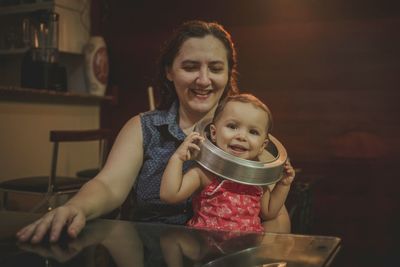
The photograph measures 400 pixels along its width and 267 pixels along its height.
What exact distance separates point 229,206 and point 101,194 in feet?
1.16

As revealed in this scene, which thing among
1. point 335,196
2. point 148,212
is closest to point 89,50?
point 335,196

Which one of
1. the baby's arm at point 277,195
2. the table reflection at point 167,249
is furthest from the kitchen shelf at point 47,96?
the table reflection at point 167,249

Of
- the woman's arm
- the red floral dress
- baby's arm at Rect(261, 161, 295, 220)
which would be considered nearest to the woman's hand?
the woman's arm

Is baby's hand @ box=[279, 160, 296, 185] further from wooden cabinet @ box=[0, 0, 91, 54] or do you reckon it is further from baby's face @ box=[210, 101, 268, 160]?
wooden cabinet @ box=[0, 0, 91, 54]

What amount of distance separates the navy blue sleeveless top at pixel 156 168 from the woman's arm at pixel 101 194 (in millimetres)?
28

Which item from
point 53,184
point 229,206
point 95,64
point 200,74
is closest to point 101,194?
point 229,206

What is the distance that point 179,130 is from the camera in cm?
155

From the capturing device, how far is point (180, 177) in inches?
49.1

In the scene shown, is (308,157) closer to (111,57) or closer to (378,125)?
(378,125)

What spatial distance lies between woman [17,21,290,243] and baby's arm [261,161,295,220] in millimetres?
57

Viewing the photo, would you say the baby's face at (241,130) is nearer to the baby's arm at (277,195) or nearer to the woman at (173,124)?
the baby's arm at (277,195)

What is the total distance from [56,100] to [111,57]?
59cm

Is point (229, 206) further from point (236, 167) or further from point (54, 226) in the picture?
point (54, 226)

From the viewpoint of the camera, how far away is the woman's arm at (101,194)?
3.10 ft
